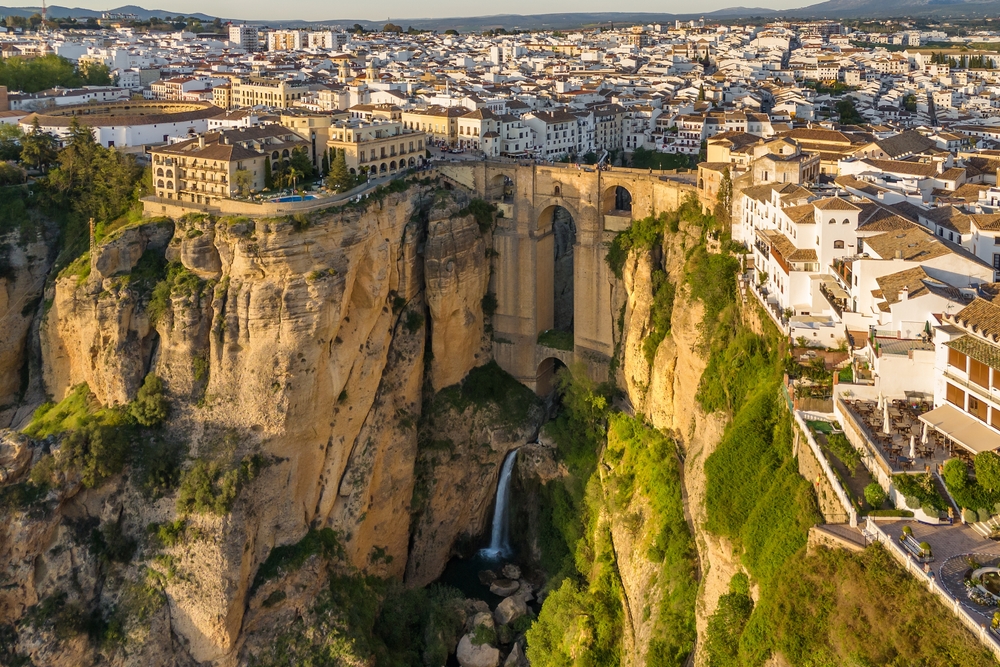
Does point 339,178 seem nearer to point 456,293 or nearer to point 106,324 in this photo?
point 456,293

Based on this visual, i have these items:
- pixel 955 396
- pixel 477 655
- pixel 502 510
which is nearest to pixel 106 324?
pixel 502 510

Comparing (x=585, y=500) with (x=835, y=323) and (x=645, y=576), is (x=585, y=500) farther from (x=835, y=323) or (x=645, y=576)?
(x=835, y=323)

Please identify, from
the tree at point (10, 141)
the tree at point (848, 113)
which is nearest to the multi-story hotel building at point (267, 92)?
the tree at point (10, 141)

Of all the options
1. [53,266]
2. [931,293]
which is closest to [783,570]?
[931,293]

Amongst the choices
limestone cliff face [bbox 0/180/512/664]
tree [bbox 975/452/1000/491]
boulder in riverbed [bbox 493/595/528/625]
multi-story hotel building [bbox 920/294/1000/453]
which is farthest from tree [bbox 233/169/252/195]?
tree [bbox 975/452/1000/491]

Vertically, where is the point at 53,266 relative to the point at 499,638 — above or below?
above

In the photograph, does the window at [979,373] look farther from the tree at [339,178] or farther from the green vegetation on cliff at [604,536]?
the tree at [339,178]
